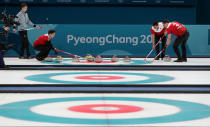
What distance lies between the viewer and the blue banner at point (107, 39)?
15.9 m

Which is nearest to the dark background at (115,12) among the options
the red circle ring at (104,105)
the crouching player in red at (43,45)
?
the crouching player in red at (43,45)

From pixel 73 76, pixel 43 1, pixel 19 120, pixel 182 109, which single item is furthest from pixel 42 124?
pixel 43 1

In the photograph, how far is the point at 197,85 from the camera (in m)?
7.82

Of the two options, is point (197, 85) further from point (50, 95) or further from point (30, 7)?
point (30, 7)

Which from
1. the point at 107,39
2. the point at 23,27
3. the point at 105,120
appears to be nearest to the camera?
the point at 105,120

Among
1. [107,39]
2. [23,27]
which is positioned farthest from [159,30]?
[23,27]

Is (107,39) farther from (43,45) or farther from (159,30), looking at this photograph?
(43,45)

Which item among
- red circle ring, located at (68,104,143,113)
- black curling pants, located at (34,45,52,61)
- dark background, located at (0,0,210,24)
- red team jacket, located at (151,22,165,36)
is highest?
dark background, located at (0,0,210,24)

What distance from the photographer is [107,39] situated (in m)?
16.0

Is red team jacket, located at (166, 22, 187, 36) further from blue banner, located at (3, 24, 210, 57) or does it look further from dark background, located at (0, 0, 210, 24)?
dark background, located at (0, 0, 210, 24)

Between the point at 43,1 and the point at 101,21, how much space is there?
3.18 m

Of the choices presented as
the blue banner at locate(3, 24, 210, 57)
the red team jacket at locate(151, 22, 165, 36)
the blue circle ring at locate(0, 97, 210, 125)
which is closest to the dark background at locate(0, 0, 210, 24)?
the blue banner at locate(3, 24, 210, 57)

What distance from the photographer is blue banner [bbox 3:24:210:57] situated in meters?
15.9

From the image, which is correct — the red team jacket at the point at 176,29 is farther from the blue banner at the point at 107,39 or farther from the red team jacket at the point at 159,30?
the blue banner at the point at 107,39
